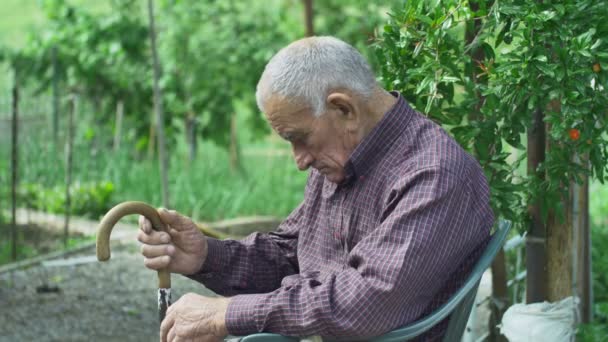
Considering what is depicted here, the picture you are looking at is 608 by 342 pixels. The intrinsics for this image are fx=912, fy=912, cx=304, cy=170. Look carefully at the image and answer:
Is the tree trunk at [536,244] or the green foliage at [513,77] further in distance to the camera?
the tree trunk at [536,244]

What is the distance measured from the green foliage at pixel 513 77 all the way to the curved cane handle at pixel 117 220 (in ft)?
2.73

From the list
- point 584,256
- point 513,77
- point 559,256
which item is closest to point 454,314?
point 513,77

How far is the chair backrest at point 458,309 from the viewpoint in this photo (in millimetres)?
2074

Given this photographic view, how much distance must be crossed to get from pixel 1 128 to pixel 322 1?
3.63 meters

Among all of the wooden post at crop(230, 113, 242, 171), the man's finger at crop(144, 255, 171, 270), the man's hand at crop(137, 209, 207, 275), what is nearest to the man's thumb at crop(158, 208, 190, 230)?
the man's hand at crop(137, 209, 207, 275)

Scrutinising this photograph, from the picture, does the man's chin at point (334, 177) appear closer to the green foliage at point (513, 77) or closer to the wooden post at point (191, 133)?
the green foliage at point (513, 77)

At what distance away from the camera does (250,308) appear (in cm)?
209

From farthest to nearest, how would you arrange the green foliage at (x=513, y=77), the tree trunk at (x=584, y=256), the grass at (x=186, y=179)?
the grass at (x=186, y=179)
the tree trunk at (x=584, y=256)
the green foliage at (x=513, y=77)

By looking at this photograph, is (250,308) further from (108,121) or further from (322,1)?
(322,1)

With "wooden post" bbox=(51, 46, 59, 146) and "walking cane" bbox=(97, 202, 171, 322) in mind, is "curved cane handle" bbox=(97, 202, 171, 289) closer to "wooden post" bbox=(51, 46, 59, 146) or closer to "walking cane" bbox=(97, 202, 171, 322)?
"walking cane" bbox=(97, 202, 171, 322)

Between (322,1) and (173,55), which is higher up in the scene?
(322,1)

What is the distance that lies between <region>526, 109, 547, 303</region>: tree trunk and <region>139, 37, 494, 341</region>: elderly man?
3.33 ft

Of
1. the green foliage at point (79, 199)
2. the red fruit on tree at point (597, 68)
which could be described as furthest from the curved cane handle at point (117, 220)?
the green foliage at point (79, 199)

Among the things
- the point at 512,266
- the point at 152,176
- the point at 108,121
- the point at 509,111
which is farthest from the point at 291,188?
the point at 509,111
